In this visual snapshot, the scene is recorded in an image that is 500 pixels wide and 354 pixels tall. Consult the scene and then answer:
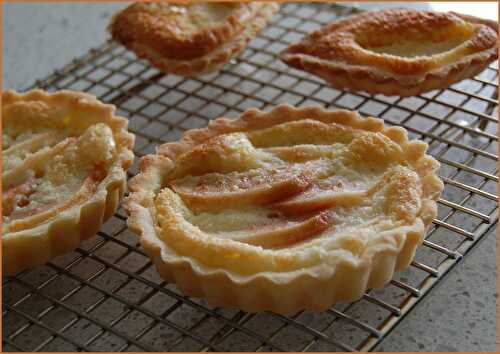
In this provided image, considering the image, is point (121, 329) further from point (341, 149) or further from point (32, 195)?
point (341, 149)

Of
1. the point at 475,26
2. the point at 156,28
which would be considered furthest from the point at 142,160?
the point at 475,26

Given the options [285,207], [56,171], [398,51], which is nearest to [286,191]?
[285,207]

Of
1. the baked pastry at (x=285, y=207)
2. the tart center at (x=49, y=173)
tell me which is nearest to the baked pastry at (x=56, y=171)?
the tart center at (x=49, y=173)

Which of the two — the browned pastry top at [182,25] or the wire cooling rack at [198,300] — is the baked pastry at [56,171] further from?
the browned pastry top at [182,25]

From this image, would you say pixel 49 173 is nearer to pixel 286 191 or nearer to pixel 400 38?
pixel 286 191

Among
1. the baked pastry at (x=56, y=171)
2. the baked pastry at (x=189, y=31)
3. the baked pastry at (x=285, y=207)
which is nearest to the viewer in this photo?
the baked pastry at (x=285, y=207)

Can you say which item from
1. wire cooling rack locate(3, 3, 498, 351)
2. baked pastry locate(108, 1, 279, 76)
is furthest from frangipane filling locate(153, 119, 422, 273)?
baked pastry locate(108, 1, 279, 76)
